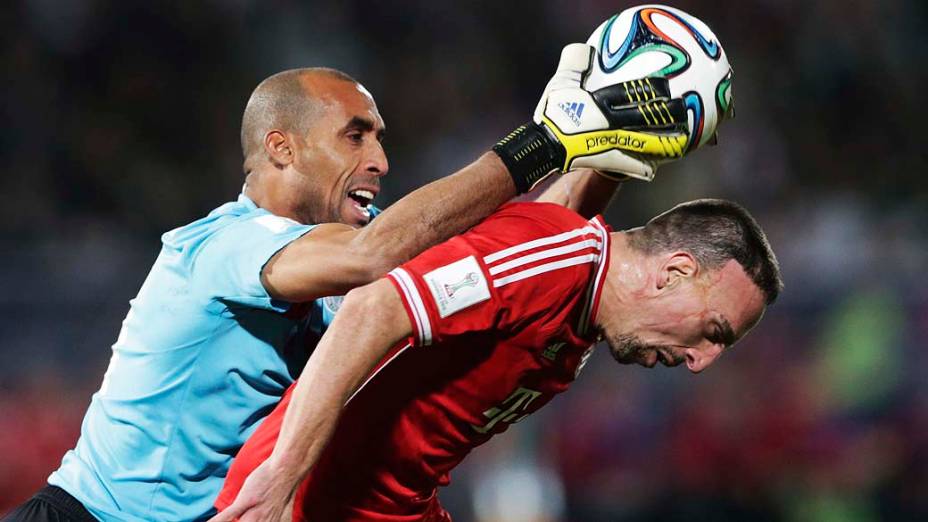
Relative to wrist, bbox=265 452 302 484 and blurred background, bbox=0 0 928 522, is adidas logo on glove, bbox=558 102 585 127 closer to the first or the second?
wrist, bbox=265 452 302 484

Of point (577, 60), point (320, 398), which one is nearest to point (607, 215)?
point (577, 60)

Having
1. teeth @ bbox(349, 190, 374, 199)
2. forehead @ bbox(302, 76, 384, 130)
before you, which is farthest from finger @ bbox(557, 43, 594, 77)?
teeth @ bbox(349, 190, 374, 199)

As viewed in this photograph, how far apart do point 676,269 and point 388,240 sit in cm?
76

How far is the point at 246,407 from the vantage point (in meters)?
3.57

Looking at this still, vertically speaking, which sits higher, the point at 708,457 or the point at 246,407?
the point at 246,407

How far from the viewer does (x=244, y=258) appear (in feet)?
11.1

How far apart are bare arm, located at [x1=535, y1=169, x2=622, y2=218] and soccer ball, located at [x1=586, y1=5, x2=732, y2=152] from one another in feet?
2.02

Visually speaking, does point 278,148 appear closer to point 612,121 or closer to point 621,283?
point 612,121

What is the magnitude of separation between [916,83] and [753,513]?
4364 millimetres

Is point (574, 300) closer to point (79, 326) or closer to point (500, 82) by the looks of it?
point (79, 326)

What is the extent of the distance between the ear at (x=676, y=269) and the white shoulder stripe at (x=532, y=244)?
0.23m

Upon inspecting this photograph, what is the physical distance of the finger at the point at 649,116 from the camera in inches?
130

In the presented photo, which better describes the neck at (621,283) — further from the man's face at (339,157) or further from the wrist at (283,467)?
the man's face at (339,157)

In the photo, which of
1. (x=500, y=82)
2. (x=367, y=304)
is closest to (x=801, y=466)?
(x=500, y=82)
